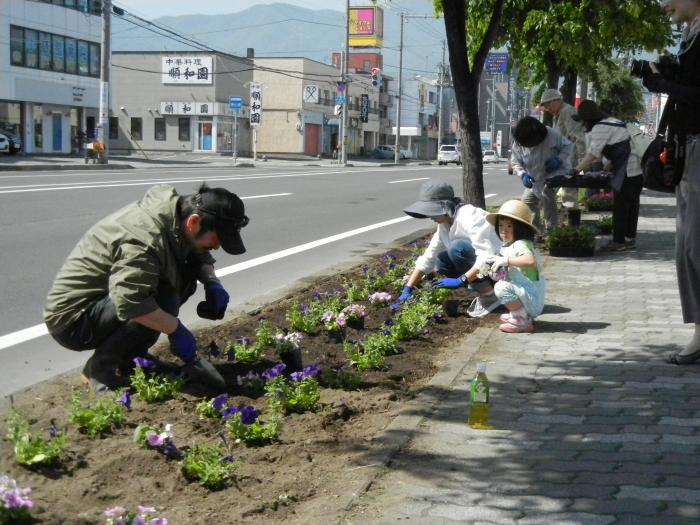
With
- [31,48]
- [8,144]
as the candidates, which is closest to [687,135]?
[8,144]

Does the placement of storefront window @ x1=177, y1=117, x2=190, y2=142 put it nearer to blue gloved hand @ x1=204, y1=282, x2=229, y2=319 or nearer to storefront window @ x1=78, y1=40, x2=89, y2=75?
storefront window @ x1=78, y1=40, x2=89, y2=75

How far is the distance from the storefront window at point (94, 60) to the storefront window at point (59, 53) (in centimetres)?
310

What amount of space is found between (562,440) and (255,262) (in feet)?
22.4

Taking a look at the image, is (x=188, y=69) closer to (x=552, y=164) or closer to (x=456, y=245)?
(x=552, y=164)

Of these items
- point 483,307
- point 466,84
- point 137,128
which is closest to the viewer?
point 483,307

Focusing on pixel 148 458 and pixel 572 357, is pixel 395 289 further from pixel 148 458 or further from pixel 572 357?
pixel 148 458

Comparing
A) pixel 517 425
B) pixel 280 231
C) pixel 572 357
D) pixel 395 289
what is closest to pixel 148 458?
pixel 517 425

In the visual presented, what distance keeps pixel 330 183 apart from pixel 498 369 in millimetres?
22128

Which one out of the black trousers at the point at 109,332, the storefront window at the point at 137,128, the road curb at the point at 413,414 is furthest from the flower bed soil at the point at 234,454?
the storefront window at the point at 137,128

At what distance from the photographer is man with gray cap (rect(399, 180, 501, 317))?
7199mm

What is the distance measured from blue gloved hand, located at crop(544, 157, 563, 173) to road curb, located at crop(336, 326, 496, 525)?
553 cm

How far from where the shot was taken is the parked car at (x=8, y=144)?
144 ft

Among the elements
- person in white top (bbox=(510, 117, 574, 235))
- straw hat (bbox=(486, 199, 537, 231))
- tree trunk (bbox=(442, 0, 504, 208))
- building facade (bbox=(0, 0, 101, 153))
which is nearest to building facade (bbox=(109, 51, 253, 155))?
building facade (bbox=(0, 0, 101, 153))

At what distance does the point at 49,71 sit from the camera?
178ft
